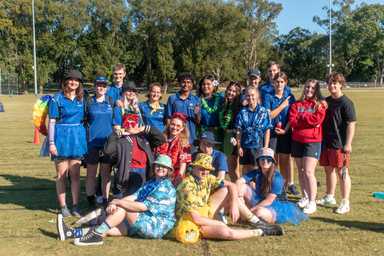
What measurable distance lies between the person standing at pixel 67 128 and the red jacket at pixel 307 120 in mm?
2824

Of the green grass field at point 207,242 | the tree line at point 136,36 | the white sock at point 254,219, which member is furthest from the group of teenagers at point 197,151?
the tree line at point 136,36

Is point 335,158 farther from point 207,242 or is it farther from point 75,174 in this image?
point 75,174

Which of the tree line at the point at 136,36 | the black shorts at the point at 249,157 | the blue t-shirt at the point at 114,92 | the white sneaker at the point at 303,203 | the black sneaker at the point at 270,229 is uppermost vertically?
the tree line at the point at 136,36

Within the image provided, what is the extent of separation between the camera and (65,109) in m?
6.34

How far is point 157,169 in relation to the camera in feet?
17.9

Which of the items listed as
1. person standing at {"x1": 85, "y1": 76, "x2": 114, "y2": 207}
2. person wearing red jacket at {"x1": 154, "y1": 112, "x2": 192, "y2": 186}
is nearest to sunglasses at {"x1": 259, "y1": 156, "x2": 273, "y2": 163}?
person wearing red jacket at {"x1": 154, "y1": 112, "x2": 192, "y2": 186}

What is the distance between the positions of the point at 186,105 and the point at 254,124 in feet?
3.48

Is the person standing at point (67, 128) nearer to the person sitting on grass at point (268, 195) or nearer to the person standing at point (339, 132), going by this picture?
the person sitting on grass at point (268, 195)

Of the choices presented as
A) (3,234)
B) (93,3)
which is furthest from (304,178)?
(93,3)

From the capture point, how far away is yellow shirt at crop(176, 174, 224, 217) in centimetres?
537

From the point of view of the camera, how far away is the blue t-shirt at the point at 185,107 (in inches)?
281

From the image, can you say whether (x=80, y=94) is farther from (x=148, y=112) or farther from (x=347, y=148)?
(x=347, y=148)

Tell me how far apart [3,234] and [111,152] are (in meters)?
1.56

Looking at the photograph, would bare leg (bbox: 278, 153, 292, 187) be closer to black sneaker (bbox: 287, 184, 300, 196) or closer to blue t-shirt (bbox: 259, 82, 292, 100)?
A: black sneaker (bbox: 287, 184, 300, 196)
